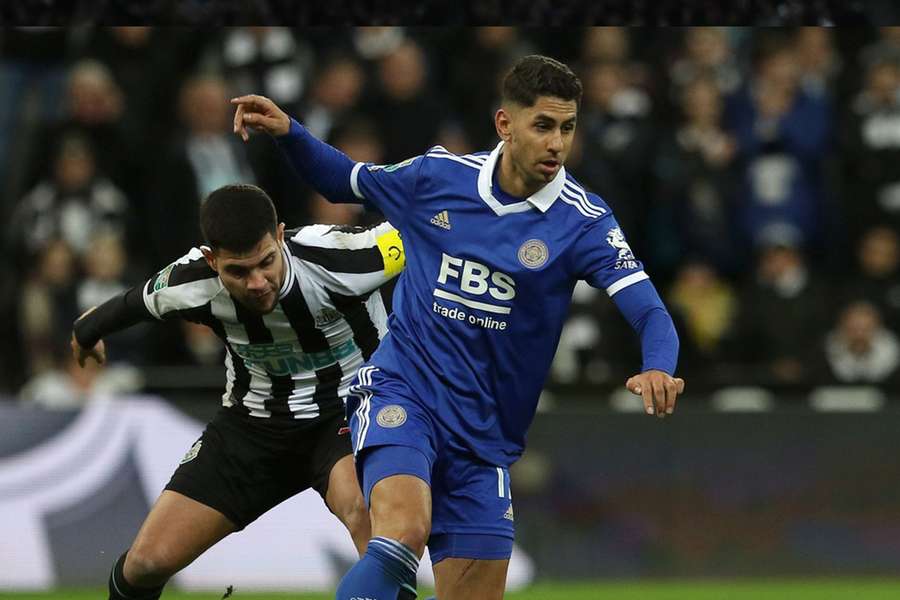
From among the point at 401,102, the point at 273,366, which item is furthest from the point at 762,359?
the point at 273,366

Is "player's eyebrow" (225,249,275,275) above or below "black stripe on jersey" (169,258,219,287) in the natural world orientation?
above

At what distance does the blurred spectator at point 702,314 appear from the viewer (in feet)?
38.4

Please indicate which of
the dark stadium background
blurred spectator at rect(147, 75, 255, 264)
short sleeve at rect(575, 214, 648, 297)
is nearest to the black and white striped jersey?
short sleeve at rect(575, 214, 648, 297)

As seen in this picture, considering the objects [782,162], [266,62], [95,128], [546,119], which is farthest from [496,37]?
[546,119]

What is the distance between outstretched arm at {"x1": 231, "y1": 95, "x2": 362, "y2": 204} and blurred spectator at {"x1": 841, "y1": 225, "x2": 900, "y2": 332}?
6.08 meters

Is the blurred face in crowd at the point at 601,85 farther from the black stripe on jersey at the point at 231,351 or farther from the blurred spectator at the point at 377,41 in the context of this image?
the black stripe on jersey at the point at 231,351

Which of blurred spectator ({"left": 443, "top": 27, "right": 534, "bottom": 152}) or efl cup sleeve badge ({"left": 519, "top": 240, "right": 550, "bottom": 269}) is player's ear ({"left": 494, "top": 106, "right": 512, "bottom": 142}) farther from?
blurred spectator ({"left": 443, "top": 27, "right": 534, "bottom": 152})

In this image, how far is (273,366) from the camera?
23.2ft

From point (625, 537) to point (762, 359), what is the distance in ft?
5.58

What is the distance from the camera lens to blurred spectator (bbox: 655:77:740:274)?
12.0m

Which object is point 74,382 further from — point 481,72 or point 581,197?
point 581,197

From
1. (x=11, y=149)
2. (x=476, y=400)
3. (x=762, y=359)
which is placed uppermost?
(x=476, y=400)

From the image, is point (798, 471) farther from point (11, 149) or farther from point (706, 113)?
point (11, 149)

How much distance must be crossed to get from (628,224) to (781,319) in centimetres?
128
